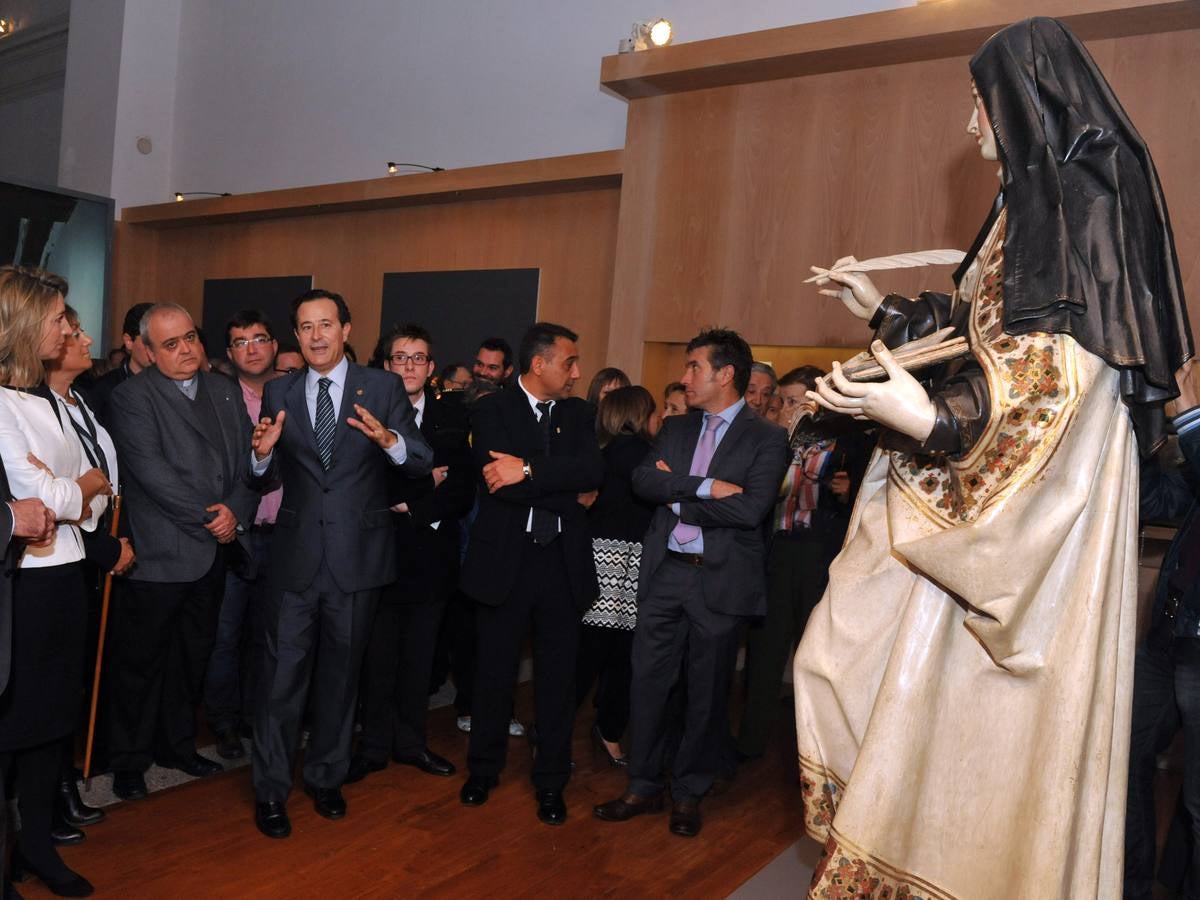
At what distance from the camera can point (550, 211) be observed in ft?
23.6

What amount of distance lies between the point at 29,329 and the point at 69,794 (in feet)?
5.22

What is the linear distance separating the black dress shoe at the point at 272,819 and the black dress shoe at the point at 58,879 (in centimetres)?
57

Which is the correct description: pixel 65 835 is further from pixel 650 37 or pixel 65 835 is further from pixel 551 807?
pixel 650 37

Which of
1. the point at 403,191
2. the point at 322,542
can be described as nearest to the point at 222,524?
the point at 322,542

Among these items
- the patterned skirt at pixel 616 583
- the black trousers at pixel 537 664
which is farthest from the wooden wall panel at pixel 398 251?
the black trousers at pixel 537 664

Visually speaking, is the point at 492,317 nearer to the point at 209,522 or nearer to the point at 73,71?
the point at 209,522

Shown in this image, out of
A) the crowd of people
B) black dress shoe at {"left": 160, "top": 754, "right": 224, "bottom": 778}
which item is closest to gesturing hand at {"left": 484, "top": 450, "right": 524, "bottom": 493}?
the crowd of people

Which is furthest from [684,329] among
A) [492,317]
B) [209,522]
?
[209,522]

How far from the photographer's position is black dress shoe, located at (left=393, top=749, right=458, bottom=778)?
3.82 metres

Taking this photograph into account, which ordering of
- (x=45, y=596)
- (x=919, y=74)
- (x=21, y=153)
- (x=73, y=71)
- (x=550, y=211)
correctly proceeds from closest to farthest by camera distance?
(x=45, y=596) → (x=919, y=74) → (x=550, y=211) → (x=73, y=71) → (x=21, y=153)

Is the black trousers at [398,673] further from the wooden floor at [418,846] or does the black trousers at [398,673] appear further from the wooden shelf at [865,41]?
the wooden shelf at [865,41]

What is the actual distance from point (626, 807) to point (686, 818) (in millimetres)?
229

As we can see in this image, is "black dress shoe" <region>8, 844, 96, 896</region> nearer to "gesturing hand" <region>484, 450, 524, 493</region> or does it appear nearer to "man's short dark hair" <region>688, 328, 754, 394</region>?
"gesturing hand" <region>484, 450, 524, 493</region>

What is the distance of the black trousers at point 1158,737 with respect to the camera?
245 centimetres
